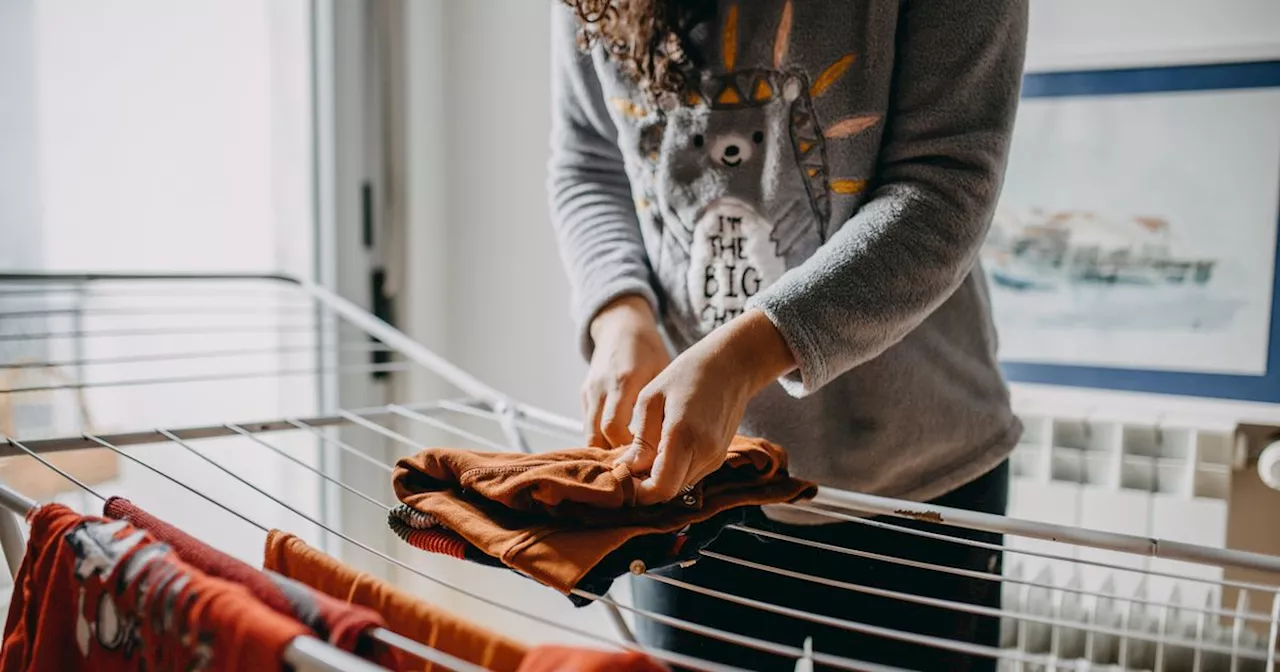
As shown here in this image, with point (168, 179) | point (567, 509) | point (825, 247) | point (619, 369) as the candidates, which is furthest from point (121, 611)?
point (168, 179)

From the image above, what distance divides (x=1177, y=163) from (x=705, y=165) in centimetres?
95

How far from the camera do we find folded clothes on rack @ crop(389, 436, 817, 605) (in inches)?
20.4

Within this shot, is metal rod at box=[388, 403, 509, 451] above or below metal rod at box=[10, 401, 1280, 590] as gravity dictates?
below

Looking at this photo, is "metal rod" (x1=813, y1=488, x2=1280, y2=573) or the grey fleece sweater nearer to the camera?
"metal rod" (x1=813, y1=488, x2=1280, y2=573)

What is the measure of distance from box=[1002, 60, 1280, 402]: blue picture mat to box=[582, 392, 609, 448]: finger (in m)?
1.01

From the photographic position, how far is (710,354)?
22.4 inches

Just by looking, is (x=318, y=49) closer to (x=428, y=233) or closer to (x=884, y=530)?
(x=428, y=233)

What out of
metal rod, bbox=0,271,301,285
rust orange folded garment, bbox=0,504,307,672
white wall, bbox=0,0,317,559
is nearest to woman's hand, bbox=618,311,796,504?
rust orange folded garment, bbox=0,504,307,672

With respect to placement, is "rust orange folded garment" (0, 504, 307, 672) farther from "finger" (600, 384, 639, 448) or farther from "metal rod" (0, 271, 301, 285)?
"metal rod" (0, 271, 301, 285)

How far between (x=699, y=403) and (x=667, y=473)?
0.14 ft

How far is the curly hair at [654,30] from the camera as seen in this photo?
0.74 m

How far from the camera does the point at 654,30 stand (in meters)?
0.74

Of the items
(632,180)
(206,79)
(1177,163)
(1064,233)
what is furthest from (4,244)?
(1177,163)

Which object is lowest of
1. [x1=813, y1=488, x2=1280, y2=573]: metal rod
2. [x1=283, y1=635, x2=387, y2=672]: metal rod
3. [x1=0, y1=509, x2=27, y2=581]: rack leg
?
[x1=0, y1=509, x2=27, y2=581]: rack leg
